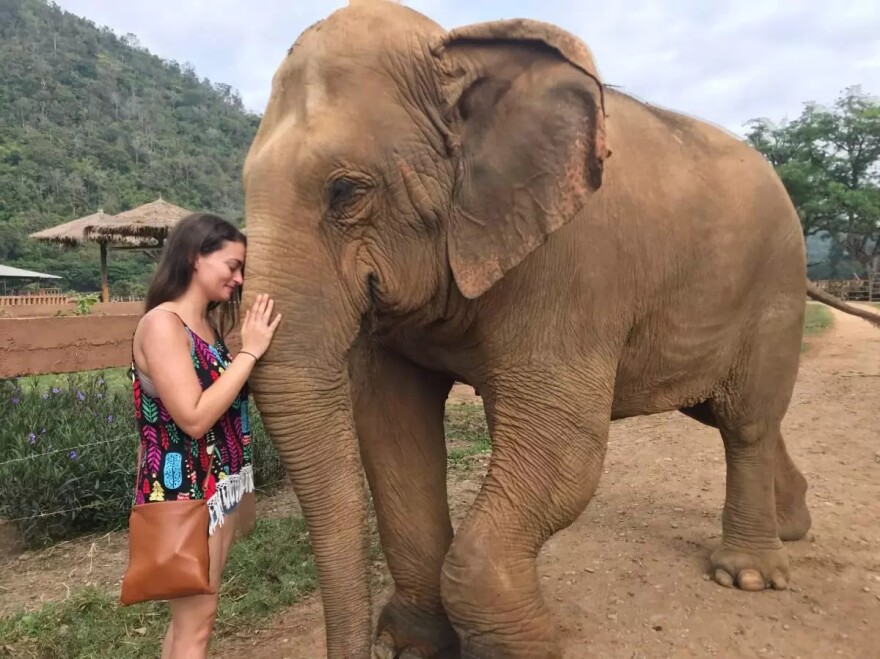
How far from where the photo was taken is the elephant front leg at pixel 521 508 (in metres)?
2.38

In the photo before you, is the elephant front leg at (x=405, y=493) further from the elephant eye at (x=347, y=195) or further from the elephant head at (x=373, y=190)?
the elephant eye at (x=347, y=195)

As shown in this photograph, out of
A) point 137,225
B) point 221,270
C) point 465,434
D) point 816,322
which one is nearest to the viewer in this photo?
point 221,270

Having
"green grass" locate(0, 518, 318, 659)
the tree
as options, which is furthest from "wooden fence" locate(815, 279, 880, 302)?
"green grass" locate(0, 518, 318, 659)

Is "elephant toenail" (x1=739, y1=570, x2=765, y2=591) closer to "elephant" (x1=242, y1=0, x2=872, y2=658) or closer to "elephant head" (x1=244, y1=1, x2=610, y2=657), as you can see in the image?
"elephant" (x1=242, y1=0, x2=872, y2=658)

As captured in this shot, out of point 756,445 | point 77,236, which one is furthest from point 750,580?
point 77,236

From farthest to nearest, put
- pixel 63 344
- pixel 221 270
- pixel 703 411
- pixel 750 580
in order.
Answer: pixel 63 344, pixel 703 411, pixel 750 580, pixel 221 270

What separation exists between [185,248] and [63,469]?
351cm

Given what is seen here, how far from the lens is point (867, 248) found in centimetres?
4344

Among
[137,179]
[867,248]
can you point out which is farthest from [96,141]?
[867,248]

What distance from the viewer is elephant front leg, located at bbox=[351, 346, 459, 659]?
2.89 m

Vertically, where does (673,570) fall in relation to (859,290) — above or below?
below

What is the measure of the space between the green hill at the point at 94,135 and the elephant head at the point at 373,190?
3097 centimetres

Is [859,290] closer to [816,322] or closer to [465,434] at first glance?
[816,322]

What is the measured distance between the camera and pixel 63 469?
16.1ft
